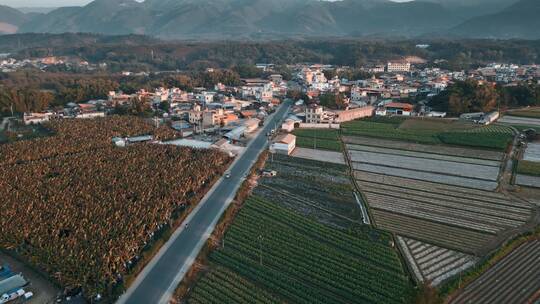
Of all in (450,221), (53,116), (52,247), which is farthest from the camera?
(53,116)

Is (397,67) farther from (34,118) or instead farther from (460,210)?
(460,210)

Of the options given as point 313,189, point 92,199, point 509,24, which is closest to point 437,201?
point 313,189

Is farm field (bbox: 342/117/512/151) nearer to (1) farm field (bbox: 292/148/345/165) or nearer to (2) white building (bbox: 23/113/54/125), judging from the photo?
(1) farm field (bbox: 292/148/345/165)

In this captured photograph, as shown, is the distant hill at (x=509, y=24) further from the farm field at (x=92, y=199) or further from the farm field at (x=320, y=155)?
the farm field at (x=92, y=199)

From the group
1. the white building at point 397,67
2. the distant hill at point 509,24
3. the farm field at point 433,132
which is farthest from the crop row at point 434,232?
the distant hill at point 509,24

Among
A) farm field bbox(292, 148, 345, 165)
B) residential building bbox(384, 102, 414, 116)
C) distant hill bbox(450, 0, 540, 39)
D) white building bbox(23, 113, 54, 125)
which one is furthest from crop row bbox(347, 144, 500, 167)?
distant hill bbox(450, 0, 540, 39)

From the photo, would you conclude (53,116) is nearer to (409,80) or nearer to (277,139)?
(277,139)

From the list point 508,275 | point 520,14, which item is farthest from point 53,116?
point 520,14
